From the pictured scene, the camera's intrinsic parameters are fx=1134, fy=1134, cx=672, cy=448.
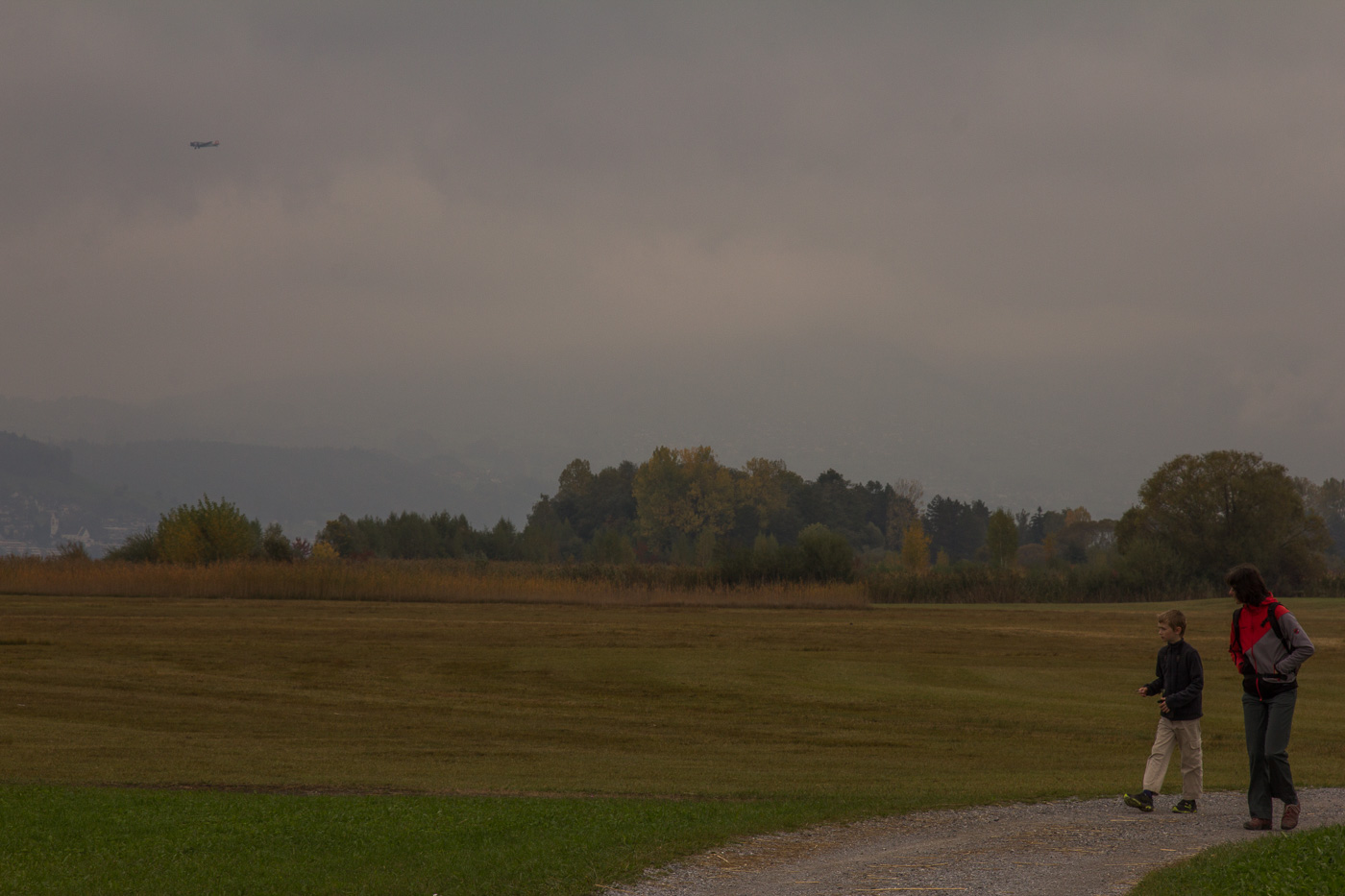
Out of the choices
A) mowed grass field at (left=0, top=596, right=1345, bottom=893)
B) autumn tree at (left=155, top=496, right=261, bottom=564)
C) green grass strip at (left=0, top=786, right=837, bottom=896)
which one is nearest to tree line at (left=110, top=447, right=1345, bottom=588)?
autumn tree at (left=155, top=496, right=261, bottom=564)

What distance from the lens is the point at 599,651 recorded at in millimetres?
30859

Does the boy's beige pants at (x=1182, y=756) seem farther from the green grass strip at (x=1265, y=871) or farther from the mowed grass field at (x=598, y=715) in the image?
the green grass strip at (x=1265, y=871)

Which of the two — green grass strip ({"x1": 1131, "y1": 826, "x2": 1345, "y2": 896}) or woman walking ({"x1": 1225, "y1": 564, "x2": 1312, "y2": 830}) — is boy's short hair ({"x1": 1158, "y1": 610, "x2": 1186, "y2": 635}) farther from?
green grass strip ({"x1": 1131, "y1": 826, "x2": 1345, "y2": 896})

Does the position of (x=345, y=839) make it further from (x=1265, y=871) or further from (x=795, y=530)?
(x=795, y=530)

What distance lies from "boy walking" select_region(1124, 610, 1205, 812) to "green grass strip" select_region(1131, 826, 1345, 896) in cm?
199

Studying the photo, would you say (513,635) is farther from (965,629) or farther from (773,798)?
(773,798)

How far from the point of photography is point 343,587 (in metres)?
49.8

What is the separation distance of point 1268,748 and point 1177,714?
109 centimetres

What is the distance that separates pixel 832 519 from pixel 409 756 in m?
138

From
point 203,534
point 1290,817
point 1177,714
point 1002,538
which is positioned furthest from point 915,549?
point 1290,817

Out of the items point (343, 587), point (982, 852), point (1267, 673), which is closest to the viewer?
point (982, 852)

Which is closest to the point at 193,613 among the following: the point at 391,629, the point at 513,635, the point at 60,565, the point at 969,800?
the point at 391,629

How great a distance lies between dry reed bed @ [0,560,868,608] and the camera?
4888 cm

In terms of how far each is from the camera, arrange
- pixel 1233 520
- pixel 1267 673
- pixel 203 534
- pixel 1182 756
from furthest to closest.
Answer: pixel 1233 520 < pixel 203 534 < pixel 1182 756 < pixel 1267 673
